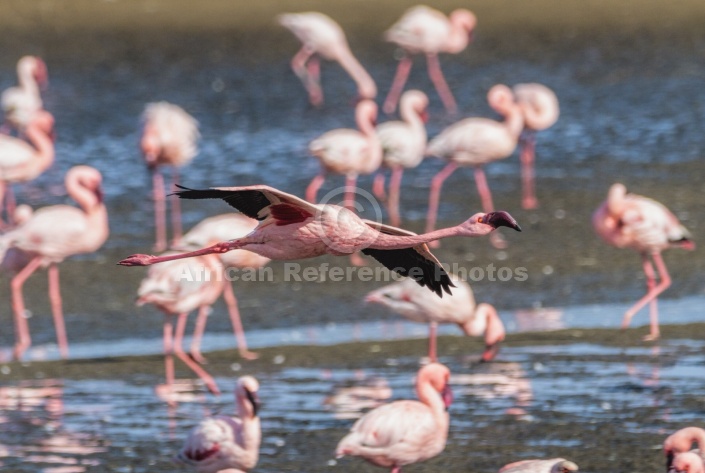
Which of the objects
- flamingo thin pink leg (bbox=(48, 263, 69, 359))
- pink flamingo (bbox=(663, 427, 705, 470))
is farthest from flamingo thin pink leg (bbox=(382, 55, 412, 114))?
pink flamingo (bbox=(663, 427, 705, 470))

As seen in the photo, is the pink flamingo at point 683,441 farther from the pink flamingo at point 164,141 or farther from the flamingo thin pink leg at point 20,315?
the pink flamingo at point 164,141

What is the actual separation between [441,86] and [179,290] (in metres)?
8.23

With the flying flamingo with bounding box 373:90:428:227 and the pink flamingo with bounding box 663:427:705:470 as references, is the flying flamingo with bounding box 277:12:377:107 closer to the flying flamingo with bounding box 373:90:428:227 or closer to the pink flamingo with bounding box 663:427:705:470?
the flying flamingo with bounding box 373:90:428:227

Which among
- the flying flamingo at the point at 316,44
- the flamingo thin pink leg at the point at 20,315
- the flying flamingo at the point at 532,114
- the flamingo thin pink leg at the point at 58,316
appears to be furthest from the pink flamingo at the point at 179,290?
the flying flamingo at the point at 316,44

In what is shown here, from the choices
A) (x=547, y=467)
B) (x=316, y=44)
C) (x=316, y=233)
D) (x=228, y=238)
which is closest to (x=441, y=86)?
(x=316, y=44)

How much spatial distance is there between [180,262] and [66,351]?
3.25 feet

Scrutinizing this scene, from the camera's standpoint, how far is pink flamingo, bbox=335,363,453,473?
241 inches

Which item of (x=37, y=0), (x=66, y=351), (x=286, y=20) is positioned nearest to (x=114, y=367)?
(x=66, y=351)

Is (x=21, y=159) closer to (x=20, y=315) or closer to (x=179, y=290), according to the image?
(x=20, y=315)

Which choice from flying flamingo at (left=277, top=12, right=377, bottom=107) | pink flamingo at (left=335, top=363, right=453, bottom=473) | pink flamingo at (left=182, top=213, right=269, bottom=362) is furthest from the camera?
flying flamingo at (left=277, top=12, right=377, bottom=107)

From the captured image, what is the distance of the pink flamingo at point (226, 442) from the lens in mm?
6180

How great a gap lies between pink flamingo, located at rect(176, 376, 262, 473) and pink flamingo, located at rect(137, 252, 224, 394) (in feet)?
4.85

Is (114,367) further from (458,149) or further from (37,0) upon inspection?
(37,0)

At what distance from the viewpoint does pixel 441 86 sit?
51.1 ft
